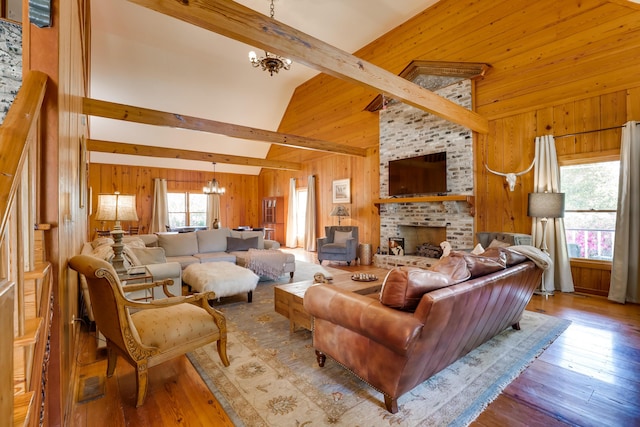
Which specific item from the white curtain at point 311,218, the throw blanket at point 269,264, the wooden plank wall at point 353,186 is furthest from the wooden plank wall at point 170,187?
the throw blanket at point 269,264

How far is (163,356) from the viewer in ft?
6.26

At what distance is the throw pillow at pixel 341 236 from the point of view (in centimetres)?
659

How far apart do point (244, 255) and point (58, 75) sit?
4.05 meters

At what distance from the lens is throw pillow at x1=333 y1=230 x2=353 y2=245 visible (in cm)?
659

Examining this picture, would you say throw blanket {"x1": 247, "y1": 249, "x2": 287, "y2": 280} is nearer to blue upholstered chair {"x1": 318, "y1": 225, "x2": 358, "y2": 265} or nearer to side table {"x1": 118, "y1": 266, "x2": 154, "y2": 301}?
blue upholstered chair {"x1": 318, "y1": 225, "x2": 358, "y2": 265}

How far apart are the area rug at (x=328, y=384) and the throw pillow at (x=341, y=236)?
12.5 feet

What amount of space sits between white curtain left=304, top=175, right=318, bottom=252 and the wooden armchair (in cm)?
603

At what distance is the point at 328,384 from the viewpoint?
6.66ft

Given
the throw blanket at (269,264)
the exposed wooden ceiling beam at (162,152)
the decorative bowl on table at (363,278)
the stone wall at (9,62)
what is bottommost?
the throw blanket at (269,264)

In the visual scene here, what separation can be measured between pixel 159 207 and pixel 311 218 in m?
4.98

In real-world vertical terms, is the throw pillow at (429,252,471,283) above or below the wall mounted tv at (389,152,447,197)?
below

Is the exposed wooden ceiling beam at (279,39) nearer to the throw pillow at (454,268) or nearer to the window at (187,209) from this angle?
the throw pillow at (454,268)

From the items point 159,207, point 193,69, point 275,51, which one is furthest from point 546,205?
point 159,207

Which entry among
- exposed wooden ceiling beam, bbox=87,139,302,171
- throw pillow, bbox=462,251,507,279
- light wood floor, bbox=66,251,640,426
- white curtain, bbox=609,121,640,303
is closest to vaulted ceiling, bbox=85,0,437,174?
exposed wooden ceiling beam, bbox=87,139,302,171
